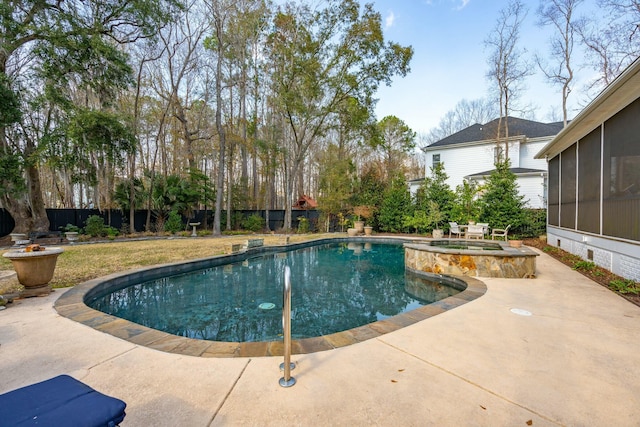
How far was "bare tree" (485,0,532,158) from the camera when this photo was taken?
1477 cm

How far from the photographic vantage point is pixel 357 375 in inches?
82.4

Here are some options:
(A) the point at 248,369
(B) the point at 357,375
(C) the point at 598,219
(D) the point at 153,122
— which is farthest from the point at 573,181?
(D) the point at 153,122

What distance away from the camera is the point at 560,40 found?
48.4ft

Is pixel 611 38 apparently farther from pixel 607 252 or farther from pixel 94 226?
pixel 94 226

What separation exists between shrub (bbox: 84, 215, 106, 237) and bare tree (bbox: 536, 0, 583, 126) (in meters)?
23.9

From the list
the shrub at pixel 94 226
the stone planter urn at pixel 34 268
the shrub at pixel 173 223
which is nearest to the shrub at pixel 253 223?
the shrub at pixel 173 223

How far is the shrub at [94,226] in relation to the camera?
11.9 meters

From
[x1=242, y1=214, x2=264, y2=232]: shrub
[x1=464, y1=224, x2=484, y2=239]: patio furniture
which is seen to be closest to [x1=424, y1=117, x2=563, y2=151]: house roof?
[x1=464, y1=224, x2=484, y2=239]: patio furniture

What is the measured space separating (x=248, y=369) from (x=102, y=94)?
14.6m

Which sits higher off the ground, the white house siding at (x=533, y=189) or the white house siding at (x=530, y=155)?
the white house siding at (x=530, y=155)

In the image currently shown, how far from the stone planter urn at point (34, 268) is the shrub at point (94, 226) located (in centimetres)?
953

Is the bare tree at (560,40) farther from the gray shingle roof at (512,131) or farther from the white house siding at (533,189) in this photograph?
the white house siding at (533,189)

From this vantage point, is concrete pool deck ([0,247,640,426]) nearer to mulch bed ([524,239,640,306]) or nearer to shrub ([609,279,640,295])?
mulch bed ([524,239,640,306])

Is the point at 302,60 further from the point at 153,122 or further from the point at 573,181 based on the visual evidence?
the point at 573,181
